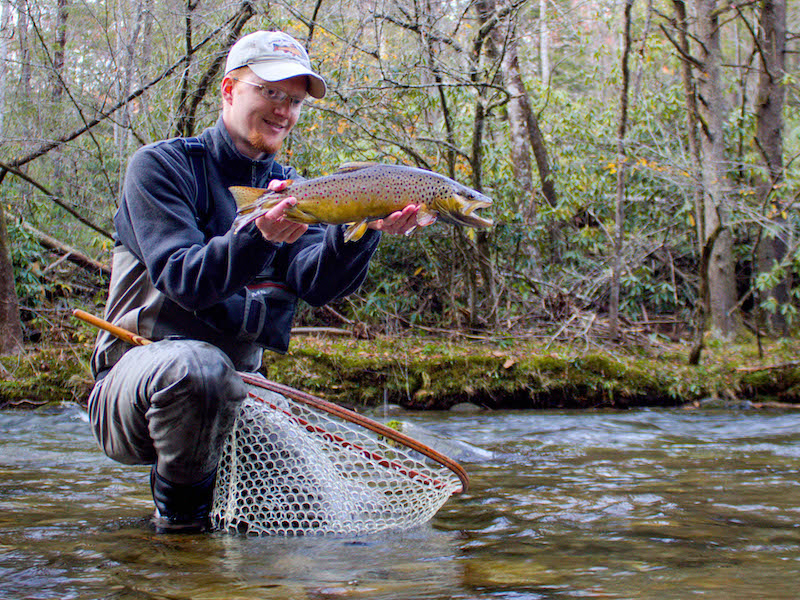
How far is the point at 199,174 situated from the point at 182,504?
134cm

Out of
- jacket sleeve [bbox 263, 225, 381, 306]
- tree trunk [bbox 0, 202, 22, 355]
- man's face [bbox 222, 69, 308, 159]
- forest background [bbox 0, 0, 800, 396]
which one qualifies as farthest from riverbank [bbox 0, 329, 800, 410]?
man's face [bbox 222, 69, 308, 159]

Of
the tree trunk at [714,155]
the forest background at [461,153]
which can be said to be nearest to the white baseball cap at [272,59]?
the forest background at [461,153]

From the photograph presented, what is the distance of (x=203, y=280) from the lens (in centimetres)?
267

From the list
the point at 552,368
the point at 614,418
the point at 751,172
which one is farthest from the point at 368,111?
the point at 751,172

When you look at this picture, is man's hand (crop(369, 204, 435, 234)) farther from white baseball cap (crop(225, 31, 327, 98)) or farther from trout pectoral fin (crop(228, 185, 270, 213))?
white baseball cap (crop(225, 31, 327, 98))

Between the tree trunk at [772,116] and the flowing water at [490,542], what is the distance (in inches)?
249

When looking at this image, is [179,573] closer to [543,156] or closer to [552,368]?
[552,368]

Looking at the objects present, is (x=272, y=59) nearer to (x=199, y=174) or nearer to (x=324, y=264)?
(x=199, y=174)

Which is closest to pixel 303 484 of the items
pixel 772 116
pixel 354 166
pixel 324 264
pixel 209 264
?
pixel 324 264

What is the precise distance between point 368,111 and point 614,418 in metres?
4.44

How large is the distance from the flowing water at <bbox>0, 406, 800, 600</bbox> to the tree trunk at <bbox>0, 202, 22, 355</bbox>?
3121mm

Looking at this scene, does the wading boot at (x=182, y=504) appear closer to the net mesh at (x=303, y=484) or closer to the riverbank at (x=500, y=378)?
the net mesh at (x=303, y=484)

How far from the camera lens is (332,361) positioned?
8.09 meters

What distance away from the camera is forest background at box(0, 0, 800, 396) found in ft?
26.9
